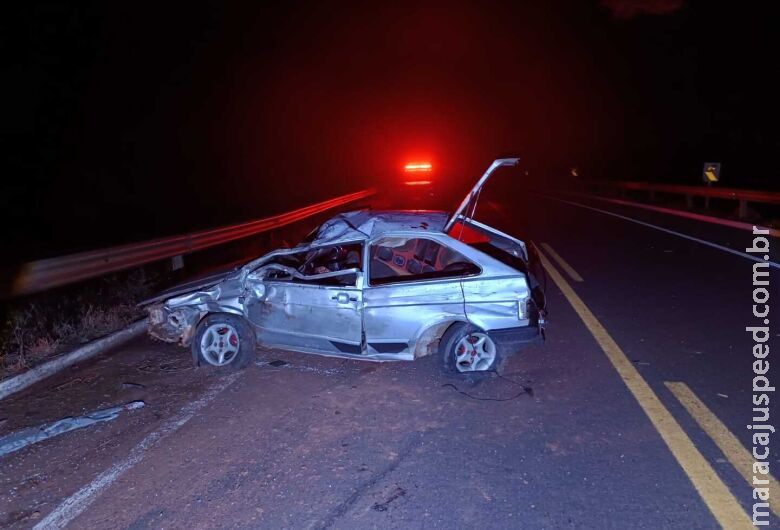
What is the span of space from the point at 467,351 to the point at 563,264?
6090 millimetres

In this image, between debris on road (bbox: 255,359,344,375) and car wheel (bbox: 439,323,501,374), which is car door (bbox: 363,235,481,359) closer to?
car wheel (bbox: 439,323,501,374)

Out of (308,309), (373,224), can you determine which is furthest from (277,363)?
(373,224)

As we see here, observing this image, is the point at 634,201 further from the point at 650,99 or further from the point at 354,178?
the point at 650,99

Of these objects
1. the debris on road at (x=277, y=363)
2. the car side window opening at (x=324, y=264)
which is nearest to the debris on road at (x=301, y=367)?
the debris on road at (x=277, y=363)

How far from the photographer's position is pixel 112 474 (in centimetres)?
399

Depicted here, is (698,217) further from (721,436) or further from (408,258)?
(721,436)

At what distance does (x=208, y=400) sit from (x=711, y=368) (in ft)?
14.9

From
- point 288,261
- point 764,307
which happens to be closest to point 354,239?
point 288,261

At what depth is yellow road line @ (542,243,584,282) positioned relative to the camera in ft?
32.5

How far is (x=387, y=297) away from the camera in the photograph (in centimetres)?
554

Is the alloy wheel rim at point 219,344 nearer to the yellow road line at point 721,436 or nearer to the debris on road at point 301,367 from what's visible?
the debris on road at point 301,367

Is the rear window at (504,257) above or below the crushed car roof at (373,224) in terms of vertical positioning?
below

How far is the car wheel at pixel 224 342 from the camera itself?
5.92m

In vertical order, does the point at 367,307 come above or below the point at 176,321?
above
